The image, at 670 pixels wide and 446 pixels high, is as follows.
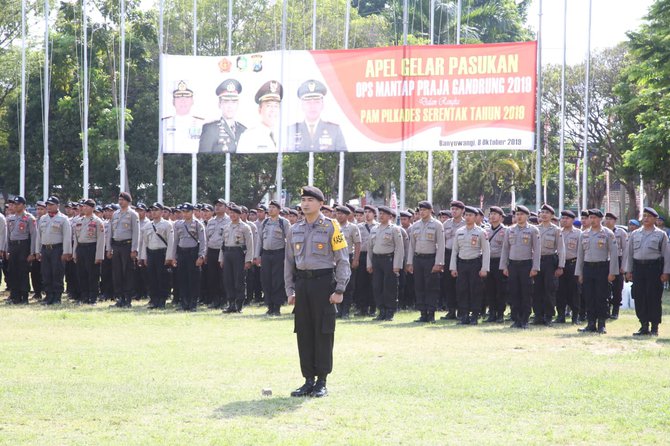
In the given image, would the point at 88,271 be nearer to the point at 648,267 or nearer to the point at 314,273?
the point at 648,267

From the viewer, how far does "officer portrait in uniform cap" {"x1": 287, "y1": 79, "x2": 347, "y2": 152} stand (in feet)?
84.1

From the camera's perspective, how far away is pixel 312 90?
2605 centimetres

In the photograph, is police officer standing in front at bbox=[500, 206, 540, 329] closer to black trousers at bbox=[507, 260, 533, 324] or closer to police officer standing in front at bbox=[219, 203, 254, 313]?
black trousers at bbox=[507, 260, 533, 324]

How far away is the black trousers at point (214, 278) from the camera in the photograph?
1703 centimetres

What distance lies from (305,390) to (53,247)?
1002 centimetres

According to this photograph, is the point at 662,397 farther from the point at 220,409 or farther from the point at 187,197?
the point at 187,197

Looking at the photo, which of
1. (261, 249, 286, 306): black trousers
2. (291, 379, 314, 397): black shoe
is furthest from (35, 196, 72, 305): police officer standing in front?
(291, 379, 314, 397): black shoe

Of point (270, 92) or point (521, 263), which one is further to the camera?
point (270, 92)

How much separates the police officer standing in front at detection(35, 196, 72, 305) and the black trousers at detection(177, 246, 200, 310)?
1.95m

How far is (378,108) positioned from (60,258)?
1090cm

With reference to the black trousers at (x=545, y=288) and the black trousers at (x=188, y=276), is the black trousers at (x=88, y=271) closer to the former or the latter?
the black trousers at (x=188, y=276)

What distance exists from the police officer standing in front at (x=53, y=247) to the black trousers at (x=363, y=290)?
505 cm

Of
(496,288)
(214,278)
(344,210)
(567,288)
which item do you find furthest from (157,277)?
(567,288)

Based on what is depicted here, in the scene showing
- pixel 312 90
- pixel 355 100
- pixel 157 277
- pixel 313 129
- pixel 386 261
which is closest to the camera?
pixel 386 261
